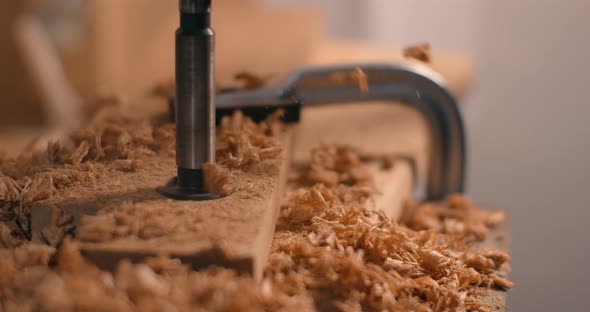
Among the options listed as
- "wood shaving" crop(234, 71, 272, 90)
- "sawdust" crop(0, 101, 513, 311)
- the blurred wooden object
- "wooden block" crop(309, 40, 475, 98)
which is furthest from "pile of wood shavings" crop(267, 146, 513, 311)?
"wooden block" crop(309, 40, 475, 98)

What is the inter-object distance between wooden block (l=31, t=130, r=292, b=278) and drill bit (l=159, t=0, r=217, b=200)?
3 centimetres

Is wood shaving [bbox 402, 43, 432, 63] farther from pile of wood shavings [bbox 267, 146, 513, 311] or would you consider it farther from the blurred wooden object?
the blurred wooden object

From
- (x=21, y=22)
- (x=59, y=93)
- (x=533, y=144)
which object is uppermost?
(x=21, y=22)

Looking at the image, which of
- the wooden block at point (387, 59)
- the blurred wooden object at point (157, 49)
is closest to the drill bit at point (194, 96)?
the blurred wooden object at point (157, 49)

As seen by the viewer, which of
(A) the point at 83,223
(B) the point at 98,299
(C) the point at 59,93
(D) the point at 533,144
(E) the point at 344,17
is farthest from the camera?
(E) the point at 344,17

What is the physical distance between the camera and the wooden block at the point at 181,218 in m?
0.65

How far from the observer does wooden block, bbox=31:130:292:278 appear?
2.13ft

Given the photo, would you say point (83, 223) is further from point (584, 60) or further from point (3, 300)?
point (584, 60)

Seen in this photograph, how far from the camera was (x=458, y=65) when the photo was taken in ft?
7.59

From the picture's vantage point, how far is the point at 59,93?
8.37ft

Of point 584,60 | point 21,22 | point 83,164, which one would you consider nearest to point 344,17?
point 584,60

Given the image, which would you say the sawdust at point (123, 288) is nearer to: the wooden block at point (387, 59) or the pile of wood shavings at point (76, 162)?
the pile of wood shavings at point (76, 162)

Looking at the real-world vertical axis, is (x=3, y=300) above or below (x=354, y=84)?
below

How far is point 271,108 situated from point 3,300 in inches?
20.1
